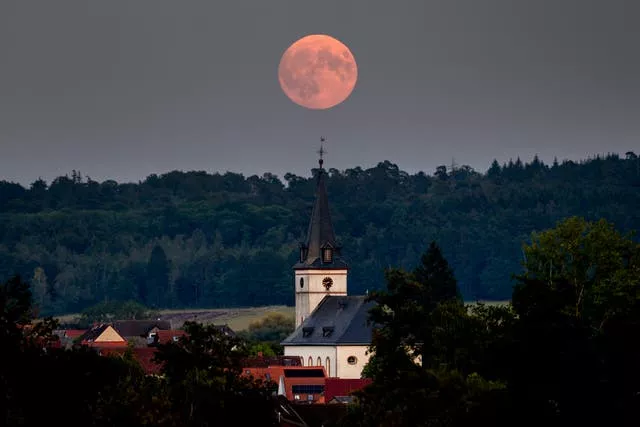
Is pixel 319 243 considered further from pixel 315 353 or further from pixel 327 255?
pixel 315 353

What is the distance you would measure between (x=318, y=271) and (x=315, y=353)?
8.34 metres

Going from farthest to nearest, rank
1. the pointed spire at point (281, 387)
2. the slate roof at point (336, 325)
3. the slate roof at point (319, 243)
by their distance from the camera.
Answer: the slate roof at point (319, 243), the slate roof at point (336, 325), the pointed spire at point (281, 387)

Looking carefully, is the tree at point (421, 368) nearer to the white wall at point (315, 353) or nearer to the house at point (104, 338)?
the white wall at point (315, 353)

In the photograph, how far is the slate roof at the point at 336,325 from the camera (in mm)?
154375

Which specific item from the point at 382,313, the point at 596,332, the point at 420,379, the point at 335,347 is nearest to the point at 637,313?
the point at 596,332

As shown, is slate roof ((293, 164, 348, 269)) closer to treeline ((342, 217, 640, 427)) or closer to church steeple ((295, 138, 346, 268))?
church steeple ((295, 138, 346, 268))

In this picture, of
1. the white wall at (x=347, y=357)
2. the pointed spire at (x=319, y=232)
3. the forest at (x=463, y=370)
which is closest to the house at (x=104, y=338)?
the pointed spire at (x=319, y=232)

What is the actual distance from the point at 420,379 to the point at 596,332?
6.18 meters

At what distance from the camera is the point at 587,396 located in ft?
193

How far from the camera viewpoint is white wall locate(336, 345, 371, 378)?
502 ft

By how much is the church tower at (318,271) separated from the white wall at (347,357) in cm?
790

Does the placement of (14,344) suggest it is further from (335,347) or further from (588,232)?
(335,347)

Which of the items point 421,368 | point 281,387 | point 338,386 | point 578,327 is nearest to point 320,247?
point 281,387

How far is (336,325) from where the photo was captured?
156m
